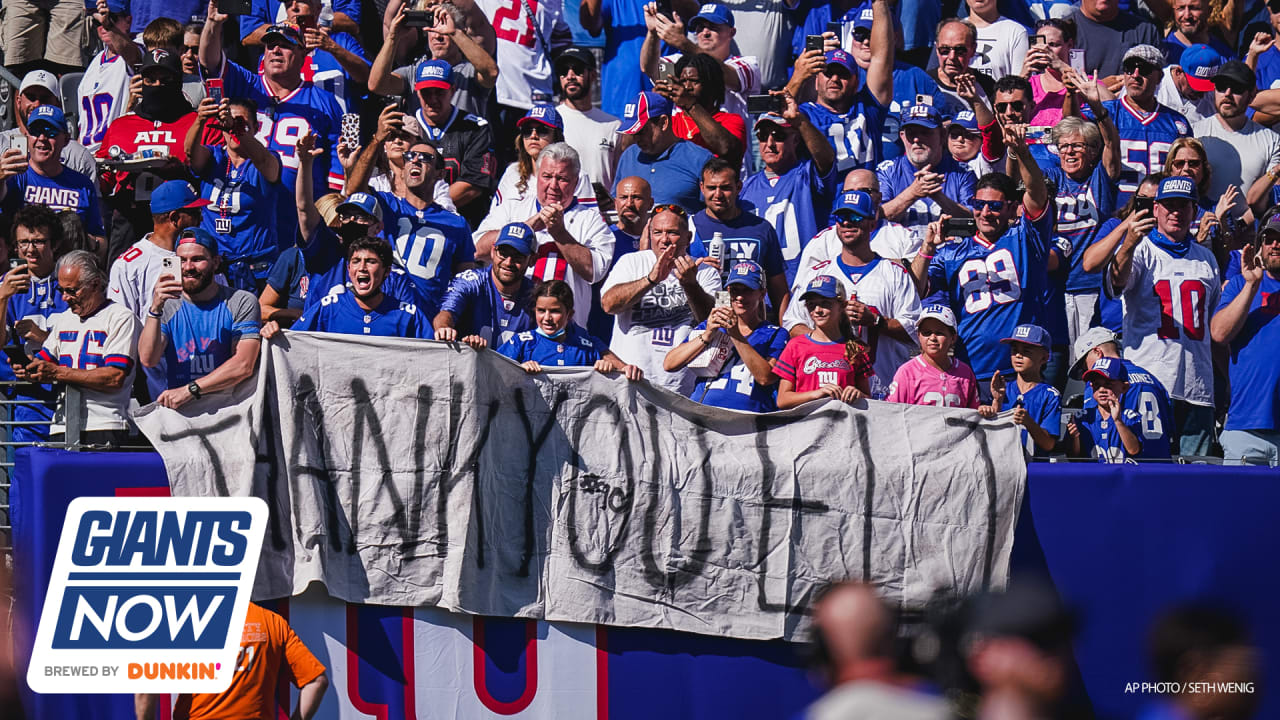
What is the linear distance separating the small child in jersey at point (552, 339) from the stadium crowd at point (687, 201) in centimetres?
2

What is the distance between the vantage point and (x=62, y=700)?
352 inches

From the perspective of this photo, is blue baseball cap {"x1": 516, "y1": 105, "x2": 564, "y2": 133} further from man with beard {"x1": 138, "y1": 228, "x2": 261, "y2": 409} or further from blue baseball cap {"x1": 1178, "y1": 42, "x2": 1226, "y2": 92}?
blue baseball cap {"x1": 1178, "y1": 42, "x2": 1226, "y2": 92}

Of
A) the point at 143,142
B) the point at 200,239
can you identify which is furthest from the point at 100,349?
the point at 143,142

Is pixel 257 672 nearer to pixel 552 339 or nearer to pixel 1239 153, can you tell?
pixel 552 339

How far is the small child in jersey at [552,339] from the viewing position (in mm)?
10297

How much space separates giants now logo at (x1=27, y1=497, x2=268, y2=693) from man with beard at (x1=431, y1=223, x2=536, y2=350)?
226 cm

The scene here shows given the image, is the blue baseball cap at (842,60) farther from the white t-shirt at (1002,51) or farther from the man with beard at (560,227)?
the man with beard at (560,227)

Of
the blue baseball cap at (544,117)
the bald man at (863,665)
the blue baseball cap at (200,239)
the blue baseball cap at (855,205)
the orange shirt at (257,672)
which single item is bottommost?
the orange shirt at (257,672)

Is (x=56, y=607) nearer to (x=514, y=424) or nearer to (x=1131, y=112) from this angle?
(x=514, y=424)

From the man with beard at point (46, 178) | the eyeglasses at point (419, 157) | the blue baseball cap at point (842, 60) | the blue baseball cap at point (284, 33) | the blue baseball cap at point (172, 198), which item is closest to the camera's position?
the blue baseball cap at point (172, 198)

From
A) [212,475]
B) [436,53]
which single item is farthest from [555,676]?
[436,53]

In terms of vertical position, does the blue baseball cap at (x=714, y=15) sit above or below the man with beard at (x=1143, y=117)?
above

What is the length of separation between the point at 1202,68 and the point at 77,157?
906 centimetres

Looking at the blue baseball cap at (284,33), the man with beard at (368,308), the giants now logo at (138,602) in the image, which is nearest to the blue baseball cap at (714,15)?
the blue baseball cap at (284,33)
